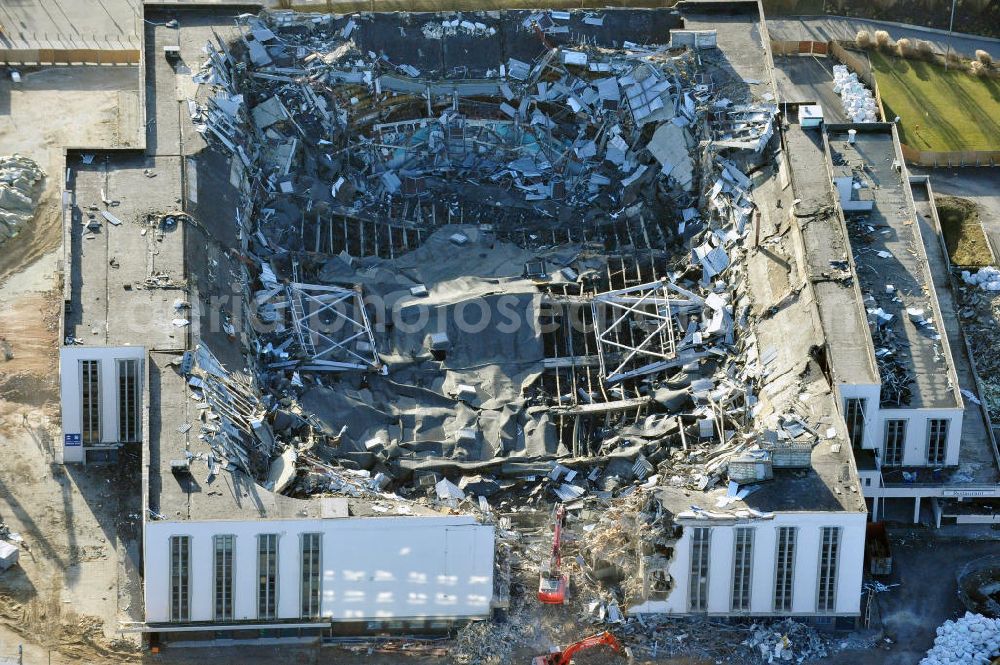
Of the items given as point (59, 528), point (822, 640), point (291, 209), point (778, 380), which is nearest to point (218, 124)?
point (291, 209)

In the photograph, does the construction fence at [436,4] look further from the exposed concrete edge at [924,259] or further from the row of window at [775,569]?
the row of window at [775,569]

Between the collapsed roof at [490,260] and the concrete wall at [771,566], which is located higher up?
the collapsed roof at [490,260]

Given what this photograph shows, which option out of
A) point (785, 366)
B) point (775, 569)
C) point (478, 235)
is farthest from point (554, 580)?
point (478, 235)

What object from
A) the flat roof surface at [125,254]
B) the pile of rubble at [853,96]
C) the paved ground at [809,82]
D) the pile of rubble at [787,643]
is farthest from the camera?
the paved ground at [809,82]

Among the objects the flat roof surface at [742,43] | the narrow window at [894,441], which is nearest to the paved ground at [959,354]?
the narrow window at [894,441]

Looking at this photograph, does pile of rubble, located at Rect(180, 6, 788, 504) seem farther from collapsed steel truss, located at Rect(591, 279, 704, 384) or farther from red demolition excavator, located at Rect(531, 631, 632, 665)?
red demolition excavator, located at Rect(531, 631, 632, 665)

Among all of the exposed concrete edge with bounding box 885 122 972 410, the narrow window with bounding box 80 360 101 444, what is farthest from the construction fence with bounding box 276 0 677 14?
A: the narrow window with bounding box 80 360 101 444

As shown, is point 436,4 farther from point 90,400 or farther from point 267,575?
point 267,575
